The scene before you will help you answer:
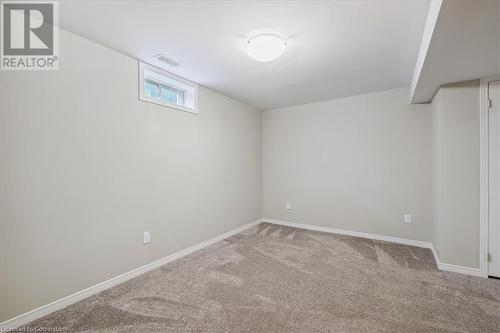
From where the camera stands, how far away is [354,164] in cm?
377

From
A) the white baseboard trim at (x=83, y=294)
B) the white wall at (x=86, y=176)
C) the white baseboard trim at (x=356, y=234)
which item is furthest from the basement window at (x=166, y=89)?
the white baseboard trim at (x=356, y=234)

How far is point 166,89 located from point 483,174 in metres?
3.92

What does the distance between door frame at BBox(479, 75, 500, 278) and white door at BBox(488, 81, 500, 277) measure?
0.02 meters

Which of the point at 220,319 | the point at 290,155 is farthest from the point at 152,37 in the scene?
the point at 290,155

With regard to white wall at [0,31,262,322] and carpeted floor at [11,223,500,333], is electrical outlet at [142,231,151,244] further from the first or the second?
carpeted floor at [11,223,500,333]

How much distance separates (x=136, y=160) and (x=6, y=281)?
4.43ft

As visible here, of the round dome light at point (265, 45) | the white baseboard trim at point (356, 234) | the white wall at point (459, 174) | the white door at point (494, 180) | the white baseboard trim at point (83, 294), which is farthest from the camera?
the white baseboard trim at point (356, 234)

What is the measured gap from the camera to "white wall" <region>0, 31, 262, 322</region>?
1.66m

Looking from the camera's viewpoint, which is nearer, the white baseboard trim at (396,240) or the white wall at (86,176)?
the white wall at (86,176)

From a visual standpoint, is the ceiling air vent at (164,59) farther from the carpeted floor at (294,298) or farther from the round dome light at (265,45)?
the carpeted floor at (294,298)

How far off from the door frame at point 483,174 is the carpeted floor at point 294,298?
28 cm

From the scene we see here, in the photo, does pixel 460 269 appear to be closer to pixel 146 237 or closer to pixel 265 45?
pixel 265 45

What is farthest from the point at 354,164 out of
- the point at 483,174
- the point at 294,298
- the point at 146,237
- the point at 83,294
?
the point at 83,294

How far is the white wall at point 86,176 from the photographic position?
1.66 meters
